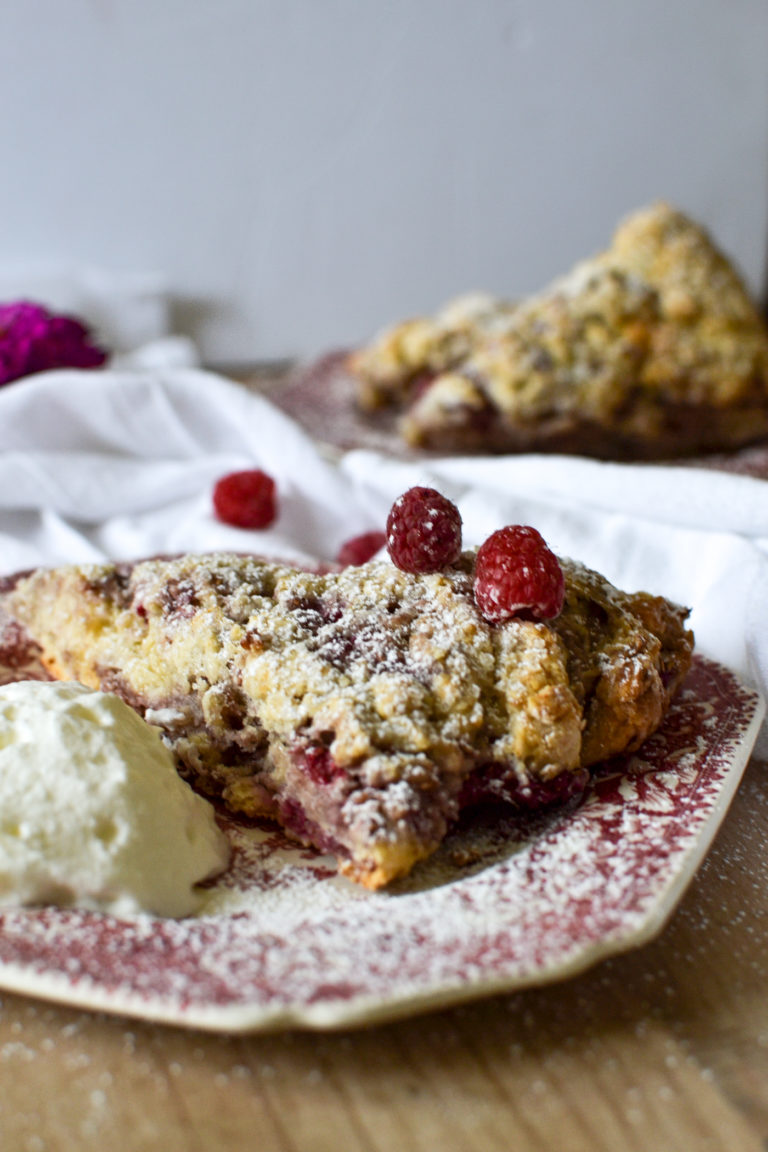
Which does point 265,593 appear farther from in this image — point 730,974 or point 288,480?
point 288,480

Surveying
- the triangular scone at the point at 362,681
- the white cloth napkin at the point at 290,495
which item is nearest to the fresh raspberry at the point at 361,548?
the white cloth napkin at the point at 290,495

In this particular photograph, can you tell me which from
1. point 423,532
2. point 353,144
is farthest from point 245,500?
point 353,144

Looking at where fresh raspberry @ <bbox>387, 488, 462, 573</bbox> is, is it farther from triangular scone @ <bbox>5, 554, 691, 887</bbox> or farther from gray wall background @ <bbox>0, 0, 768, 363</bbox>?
gray wall background @ <bbox>0, 0, 768, 363</bbox>

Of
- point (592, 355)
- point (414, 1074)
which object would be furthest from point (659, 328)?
Result: point (414, 1074)

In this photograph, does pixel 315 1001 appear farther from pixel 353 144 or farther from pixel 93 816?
pixel 353 144

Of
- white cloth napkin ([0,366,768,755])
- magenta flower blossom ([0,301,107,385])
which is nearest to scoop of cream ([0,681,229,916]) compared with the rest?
white cloth napkin ([0,366,768,755])

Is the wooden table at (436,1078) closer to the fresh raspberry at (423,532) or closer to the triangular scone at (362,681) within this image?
the triangular scone at (362,681)

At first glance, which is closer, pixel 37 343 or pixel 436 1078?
pixel 436 1078
